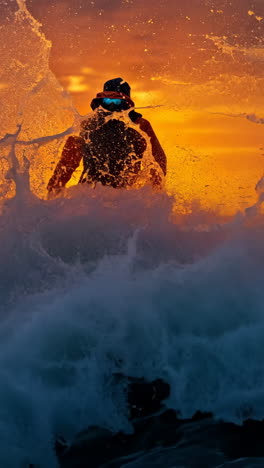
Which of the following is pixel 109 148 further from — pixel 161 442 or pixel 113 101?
pixel 161 442

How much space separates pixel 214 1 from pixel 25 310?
6.92 meters

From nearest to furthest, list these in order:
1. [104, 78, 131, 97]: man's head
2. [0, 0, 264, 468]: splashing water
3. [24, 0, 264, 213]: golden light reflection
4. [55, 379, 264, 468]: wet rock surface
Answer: [55, 379, 264, 468]: wet rock surface → [0, 0, 264, 468]: splashing water → [104, 78, 131, 97]: man's head → [24, 0, 264, 213]: golden light reflection

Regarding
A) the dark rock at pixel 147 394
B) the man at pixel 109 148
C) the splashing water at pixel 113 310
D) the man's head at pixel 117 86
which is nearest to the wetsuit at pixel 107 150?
the man at pixel 109 148

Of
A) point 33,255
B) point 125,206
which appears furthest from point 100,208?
point 33,255

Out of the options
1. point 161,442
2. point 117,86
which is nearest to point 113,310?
point 161,442

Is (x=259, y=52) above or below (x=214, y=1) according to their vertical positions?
below

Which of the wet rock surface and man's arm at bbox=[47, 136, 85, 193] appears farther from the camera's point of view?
man's arm at bbox=[47, 136, 85, 193]

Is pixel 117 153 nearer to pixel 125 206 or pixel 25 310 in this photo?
pixel 125 206

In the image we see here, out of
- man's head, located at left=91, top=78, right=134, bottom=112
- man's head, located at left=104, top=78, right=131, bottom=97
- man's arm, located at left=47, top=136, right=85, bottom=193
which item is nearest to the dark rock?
man's arm, located at left=47, top=136, right=85, bottom=193

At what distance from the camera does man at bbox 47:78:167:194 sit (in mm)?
4852

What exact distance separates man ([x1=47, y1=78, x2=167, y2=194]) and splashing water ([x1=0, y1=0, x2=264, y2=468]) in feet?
2.76

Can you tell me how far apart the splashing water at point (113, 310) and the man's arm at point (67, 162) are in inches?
32.0

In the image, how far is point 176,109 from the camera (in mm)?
5879

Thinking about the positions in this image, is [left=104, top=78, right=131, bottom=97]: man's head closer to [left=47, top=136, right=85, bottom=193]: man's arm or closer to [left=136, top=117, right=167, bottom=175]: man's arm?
[left=136, top=117, right=167, bottom=175]: man's arm
